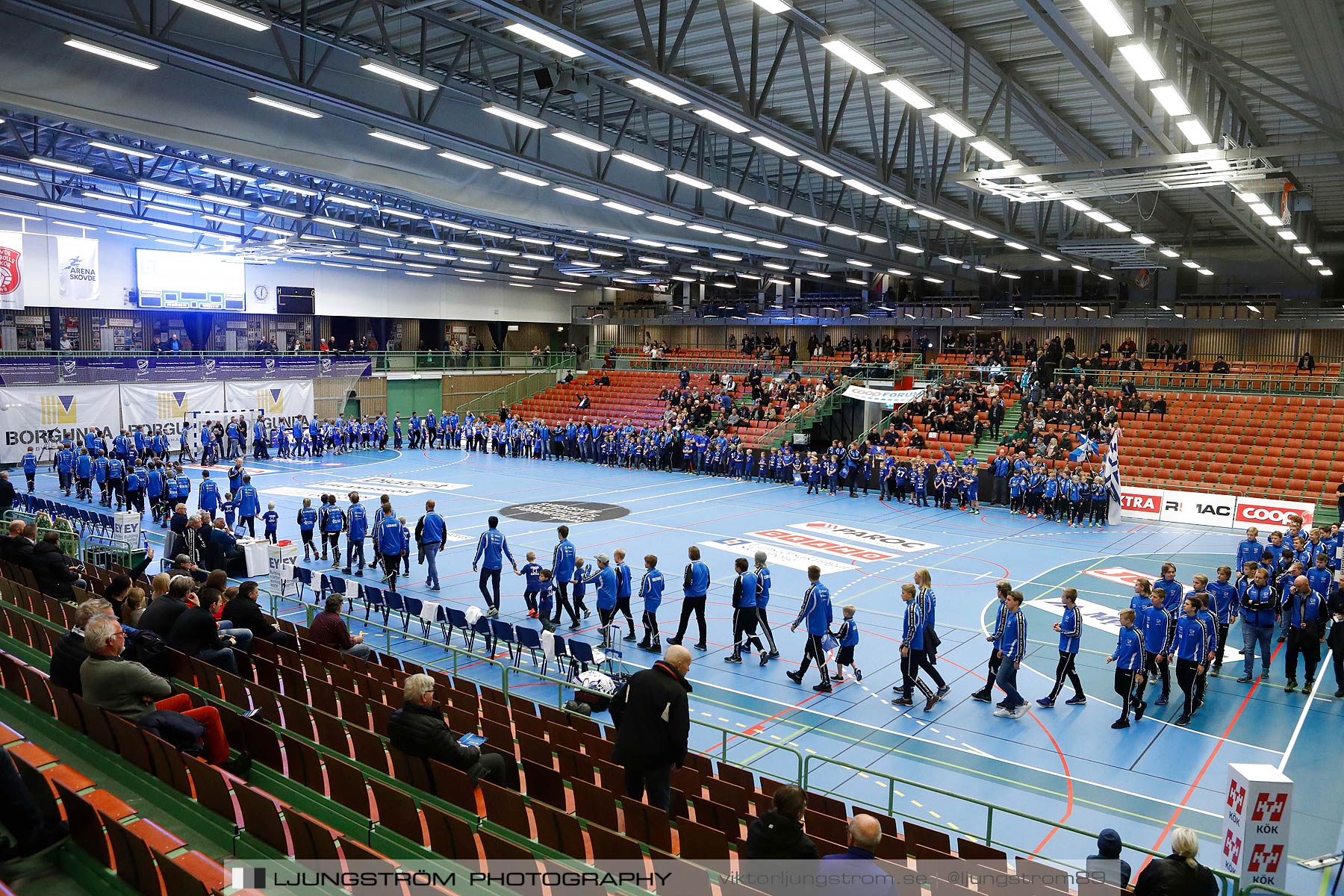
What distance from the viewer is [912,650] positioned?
12.0 meters

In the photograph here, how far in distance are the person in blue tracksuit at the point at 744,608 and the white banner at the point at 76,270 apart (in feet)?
Result: 116

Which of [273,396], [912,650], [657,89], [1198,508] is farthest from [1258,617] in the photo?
[273,396]

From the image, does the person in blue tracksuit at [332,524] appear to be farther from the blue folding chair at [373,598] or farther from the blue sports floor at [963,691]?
the blue folding chair at [373,598]

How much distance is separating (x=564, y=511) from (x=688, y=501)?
4.57m

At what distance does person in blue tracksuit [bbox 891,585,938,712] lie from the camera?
11812 millimetres

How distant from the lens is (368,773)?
6797 mm

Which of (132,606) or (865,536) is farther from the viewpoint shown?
(865,536)

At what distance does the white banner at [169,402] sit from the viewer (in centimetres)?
3712

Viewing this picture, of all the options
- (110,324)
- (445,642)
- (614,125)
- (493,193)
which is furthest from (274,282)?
(445,642)

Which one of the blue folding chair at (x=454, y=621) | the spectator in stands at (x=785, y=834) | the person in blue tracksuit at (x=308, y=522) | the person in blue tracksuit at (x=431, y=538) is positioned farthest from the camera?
the person in blue tracksuit at (x=308, y=522)

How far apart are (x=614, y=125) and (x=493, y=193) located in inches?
202

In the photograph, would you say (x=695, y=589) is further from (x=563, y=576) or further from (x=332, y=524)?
(x=332, y=524)

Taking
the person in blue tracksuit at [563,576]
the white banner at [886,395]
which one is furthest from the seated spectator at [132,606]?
the white banner at [886,395]

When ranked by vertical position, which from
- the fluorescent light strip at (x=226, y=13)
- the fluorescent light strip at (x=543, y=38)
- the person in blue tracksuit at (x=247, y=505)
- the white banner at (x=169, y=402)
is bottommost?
the person in blue tracksuit at (x=247, y=505)
